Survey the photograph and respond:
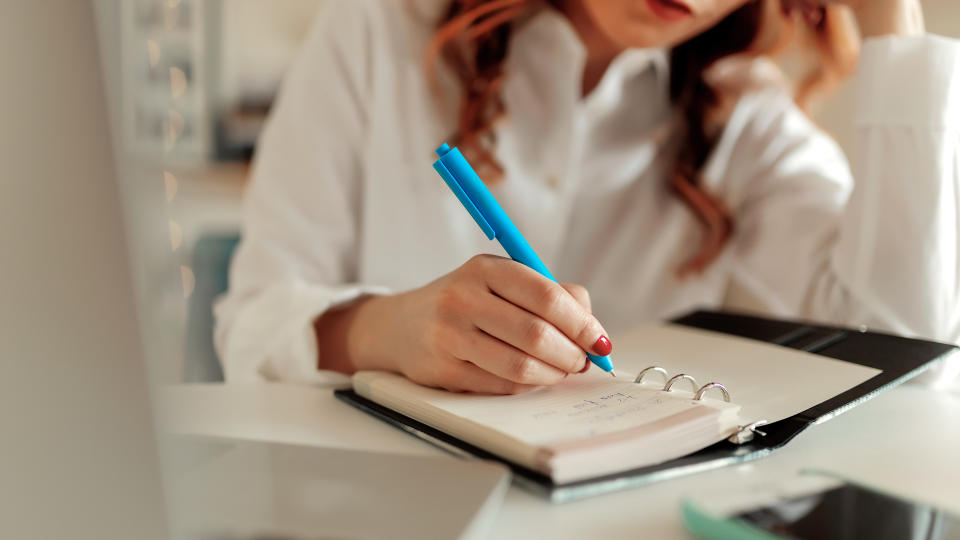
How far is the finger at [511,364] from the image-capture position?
368mm

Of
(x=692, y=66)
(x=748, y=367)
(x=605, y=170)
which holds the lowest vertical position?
(x=748, y=367)

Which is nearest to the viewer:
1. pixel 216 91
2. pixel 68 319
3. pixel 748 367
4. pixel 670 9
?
pixel 68 319

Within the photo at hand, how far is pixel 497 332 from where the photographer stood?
1.24 feet

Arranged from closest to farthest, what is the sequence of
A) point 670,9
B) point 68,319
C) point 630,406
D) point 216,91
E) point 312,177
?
point 68,319 → point 630,406 → point 670,9 → point 312,177 → point 216,91

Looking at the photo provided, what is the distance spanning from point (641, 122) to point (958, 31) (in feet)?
1.05

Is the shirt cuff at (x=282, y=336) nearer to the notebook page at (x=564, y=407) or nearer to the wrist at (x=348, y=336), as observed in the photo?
the wrist at (x=348, y=336)

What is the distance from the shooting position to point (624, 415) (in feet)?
1.10

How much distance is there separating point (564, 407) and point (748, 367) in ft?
0.53

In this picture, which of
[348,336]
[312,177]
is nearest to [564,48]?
[312,177]

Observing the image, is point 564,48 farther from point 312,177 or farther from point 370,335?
point 370,335

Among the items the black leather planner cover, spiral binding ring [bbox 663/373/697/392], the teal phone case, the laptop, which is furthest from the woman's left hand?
the laptop

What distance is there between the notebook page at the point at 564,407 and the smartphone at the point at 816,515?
6cm

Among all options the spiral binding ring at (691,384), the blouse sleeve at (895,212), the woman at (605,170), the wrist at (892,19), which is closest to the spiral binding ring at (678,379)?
the spiral binding ring at (691,384)

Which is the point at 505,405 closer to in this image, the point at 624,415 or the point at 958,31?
the point at 624,415
